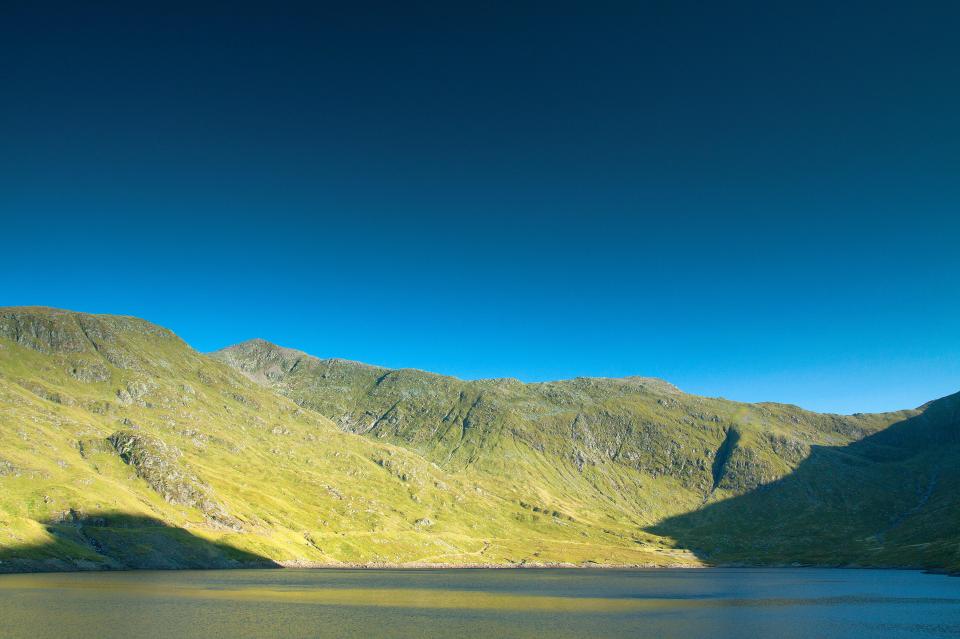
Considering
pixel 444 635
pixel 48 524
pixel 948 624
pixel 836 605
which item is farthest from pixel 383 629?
pixel 48 524

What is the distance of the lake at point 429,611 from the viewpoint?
80.8 metres

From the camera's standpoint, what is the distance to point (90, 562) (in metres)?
178

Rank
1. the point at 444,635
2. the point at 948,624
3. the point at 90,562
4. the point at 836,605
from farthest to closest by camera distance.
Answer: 1. the point at 90,562
2. the point at 836,605
3. the point at 948,624
4. the point at 444,635

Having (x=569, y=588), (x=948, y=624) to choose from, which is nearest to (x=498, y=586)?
(x=569, y=588)

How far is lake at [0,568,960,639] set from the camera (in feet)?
265

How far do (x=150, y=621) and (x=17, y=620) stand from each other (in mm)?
16155

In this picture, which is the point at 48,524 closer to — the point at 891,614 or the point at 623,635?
the point at 623,635

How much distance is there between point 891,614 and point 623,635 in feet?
214

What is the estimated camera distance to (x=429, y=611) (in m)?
106

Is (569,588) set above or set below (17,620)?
below

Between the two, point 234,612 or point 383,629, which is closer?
point 383,629

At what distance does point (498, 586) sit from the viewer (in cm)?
17325

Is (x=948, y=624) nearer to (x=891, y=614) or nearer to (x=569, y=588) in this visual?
(x=891, y=614)

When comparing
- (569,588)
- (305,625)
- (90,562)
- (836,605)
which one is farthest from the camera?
(90,562)
